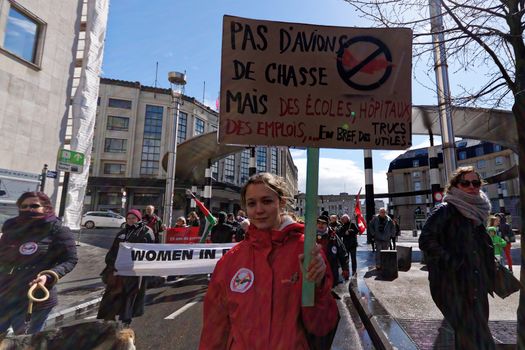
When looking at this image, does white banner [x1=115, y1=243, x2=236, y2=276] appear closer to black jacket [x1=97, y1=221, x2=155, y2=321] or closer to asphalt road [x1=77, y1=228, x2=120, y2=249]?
black jacket [x1=97, y1=221, x2=155, y2=321]

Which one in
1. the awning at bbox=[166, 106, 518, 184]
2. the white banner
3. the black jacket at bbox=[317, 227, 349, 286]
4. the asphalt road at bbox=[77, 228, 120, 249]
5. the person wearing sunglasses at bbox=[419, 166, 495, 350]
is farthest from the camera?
the asphalt road at bbox=[77, 228, 120, 249]

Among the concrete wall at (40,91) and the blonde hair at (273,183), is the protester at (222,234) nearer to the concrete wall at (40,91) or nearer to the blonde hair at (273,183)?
the blonde hair at (273,183)

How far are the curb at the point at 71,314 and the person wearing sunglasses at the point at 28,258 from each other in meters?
2.50

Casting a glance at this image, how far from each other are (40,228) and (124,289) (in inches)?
88.8

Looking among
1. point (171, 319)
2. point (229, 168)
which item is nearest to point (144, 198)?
point (229, 168)

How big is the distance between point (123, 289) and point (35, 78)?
12915 mm

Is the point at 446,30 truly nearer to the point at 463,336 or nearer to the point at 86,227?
the point at 463,336

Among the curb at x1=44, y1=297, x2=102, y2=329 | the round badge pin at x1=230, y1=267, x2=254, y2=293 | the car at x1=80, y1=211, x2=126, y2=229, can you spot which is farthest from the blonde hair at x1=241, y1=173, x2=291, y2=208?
the car at x1=80, y1=211, x2=126, y2=229

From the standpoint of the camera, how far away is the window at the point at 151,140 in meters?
40.2

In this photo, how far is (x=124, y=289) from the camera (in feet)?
16.4

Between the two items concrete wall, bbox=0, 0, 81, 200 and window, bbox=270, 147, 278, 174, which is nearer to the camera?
concrete wall, bbox=0, 0, 81, 200

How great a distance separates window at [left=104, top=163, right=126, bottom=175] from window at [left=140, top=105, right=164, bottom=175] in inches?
88.9

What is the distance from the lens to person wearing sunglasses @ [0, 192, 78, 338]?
9.63 feet

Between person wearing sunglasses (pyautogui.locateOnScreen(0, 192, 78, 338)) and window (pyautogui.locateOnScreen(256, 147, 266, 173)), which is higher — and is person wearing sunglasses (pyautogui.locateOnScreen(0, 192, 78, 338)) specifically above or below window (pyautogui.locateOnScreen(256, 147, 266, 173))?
below
